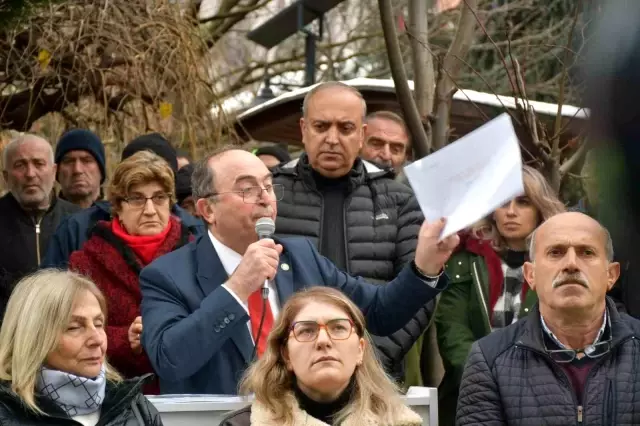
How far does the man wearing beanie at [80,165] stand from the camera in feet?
29.5

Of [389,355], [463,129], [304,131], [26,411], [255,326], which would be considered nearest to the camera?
[26,411]

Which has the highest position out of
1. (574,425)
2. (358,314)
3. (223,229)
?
(223,229)

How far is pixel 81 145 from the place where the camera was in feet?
29.4

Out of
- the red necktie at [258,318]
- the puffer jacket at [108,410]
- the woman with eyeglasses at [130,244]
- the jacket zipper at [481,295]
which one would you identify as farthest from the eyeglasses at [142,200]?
the puffer jacket at [108,410]

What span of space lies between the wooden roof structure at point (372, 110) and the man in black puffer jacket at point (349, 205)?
260 cm

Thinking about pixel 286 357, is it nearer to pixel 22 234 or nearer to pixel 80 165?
pixel 22 234

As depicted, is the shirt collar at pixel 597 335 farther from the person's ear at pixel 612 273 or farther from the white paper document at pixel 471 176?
the white paper document at pixel 471 176

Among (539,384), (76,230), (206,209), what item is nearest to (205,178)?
(206,209)

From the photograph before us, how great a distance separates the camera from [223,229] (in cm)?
645

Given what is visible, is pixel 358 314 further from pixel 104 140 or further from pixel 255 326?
pixel 104 140

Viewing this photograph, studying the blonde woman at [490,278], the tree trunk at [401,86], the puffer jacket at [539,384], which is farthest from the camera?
the tree trunk at [401,86]

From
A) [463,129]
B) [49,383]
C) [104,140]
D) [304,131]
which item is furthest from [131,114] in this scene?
[49,383]

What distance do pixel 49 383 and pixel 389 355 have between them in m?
2.07

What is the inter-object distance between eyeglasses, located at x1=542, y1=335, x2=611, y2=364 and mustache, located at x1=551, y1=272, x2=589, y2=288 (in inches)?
9.3
